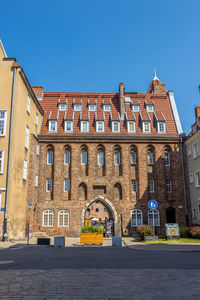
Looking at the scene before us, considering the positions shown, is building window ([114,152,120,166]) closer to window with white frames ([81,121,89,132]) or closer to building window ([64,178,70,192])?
window with white frames ([81,121,89,132])

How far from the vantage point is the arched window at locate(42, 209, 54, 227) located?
32750 mm

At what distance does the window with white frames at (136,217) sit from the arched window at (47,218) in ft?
30.4

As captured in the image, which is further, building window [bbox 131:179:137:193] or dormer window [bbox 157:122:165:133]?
dormer window [bbox 157:122:165:133]

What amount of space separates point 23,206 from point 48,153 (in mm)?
8634

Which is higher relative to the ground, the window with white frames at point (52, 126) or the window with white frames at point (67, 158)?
the window with white frames at point (52, 126)

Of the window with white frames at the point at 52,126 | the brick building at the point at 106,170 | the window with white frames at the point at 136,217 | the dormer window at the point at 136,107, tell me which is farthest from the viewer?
the dormer window at the point at 136,107

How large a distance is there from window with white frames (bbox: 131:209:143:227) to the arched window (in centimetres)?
926

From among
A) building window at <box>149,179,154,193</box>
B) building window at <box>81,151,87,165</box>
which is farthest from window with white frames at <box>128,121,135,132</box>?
building window at <box>149,179,154,193</box>

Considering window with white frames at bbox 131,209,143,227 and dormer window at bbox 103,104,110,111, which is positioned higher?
dormer window at bbox 103,104,110,111

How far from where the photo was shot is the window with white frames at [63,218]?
1286 inches

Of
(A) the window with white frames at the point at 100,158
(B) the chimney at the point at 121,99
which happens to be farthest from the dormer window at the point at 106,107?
(A) the window with white frames at the point at 100,158

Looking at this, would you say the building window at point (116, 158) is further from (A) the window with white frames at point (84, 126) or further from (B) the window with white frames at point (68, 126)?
(B) the window with white frames at point (68, 126)

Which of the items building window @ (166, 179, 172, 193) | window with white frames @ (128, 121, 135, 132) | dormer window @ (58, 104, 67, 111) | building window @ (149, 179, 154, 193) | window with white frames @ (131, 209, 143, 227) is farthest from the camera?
dormer window @ (58, 104, 67, 111)

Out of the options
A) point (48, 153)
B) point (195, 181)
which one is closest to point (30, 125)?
point (48, 153)
